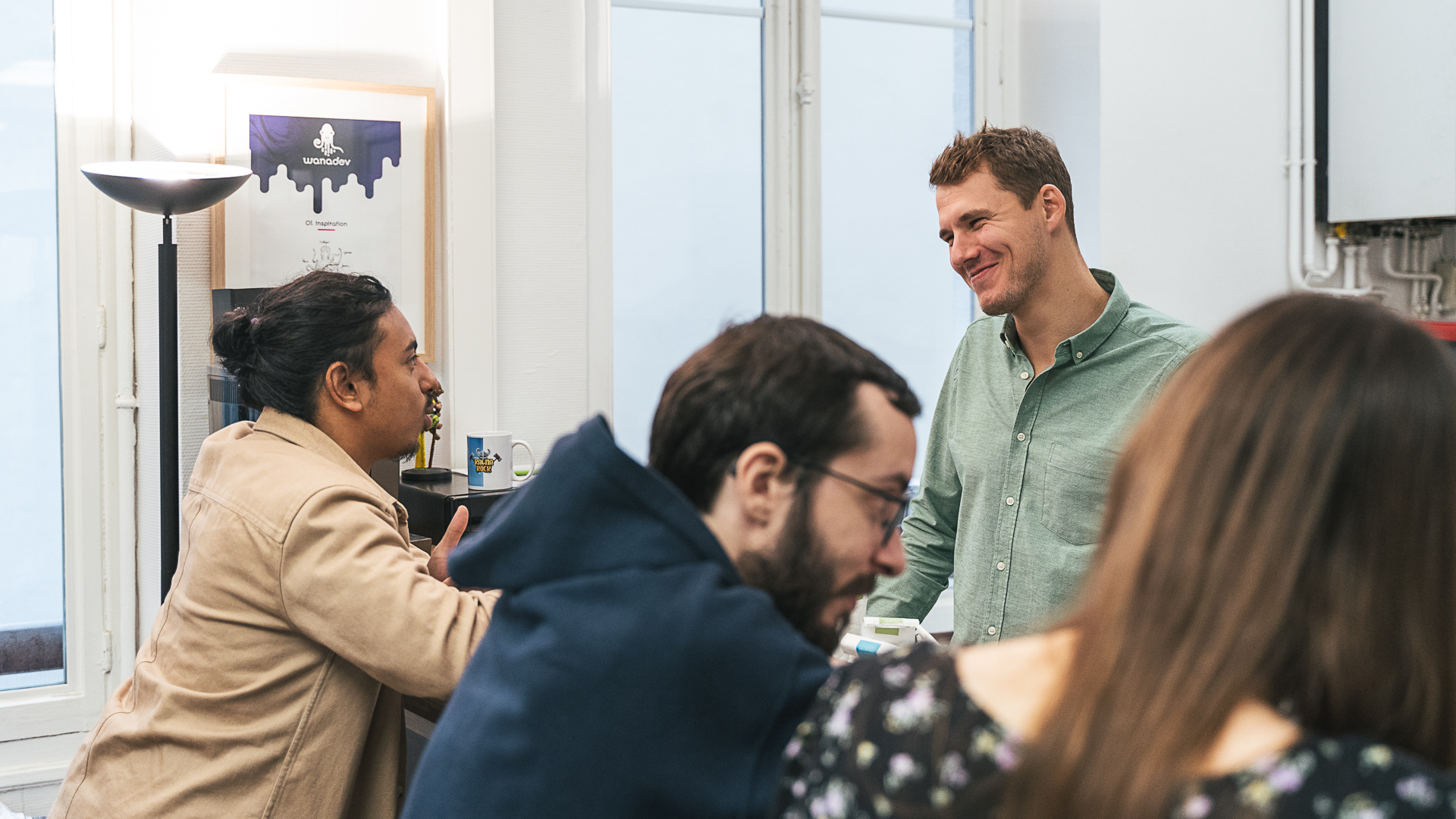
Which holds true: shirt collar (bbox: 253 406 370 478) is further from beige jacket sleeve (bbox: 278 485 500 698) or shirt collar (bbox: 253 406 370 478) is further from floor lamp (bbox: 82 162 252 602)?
floor lamp (bbox: 82 162 252 602)

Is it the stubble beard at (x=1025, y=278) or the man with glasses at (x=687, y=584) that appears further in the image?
the stubble beard at (x=1025, y=278)

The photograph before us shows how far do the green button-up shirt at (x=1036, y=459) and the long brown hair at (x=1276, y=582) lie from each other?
3.78ft

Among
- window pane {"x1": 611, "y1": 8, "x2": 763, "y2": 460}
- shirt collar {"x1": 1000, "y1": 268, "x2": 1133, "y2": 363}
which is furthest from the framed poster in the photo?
shirt collar {"x1": 1000, "y1": 268, "x2": 1133, "y2": 363}

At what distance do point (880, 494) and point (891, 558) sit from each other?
0.22 ft

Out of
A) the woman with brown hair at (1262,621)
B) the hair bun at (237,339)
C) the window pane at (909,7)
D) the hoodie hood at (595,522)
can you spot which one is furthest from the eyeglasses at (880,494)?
the window pane at (909,7)

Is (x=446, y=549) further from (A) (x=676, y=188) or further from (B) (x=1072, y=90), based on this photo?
(B) (x=1072, y=90)

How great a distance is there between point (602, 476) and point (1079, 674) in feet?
1.28

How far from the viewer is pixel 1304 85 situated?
3.48 meters

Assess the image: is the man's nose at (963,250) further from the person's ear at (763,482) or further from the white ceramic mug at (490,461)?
the white ceramic mug at (490,461)

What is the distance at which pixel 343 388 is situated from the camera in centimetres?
175

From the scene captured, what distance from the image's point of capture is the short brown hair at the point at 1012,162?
1960 mm

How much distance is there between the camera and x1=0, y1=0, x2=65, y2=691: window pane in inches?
119

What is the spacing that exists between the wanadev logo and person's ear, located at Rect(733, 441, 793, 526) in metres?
2.51

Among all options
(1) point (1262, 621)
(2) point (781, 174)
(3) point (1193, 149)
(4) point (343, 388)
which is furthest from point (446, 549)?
(3) point (1193, 149)
